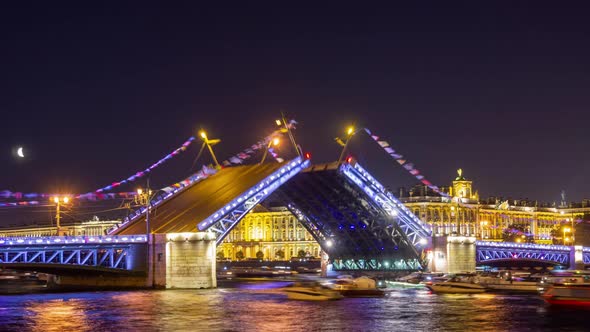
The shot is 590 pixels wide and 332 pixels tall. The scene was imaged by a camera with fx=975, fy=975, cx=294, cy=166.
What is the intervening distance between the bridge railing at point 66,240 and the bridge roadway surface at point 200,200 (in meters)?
2.85

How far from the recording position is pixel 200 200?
8544 cm

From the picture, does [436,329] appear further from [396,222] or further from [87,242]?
[396,222]

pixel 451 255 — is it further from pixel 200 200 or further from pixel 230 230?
pixel 200 200

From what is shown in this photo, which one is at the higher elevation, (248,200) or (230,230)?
(248,200)

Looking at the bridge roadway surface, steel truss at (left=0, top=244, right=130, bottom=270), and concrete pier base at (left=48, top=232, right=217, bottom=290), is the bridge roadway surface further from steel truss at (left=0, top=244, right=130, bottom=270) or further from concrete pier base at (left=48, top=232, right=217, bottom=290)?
steel truss at (left=0, top=244, right=130, bottom=270)

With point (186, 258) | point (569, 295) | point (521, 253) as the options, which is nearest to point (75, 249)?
point (186, 258)

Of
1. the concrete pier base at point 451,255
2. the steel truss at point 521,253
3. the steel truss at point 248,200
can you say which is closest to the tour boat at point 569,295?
the steel truss at point 248,200

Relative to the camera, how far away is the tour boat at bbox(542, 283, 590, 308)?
60812 millimetres

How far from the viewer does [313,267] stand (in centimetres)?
15150

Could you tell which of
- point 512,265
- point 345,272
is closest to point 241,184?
point 345,272

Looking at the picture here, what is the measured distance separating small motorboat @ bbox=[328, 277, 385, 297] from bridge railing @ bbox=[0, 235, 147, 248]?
17052 mm

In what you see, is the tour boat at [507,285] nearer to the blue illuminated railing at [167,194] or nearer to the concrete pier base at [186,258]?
the concrete pier base at [186,258]

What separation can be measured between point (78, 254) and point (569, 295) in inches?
1482

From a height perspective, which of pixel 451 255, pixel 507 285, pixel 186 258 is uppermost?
pixel 186 258
